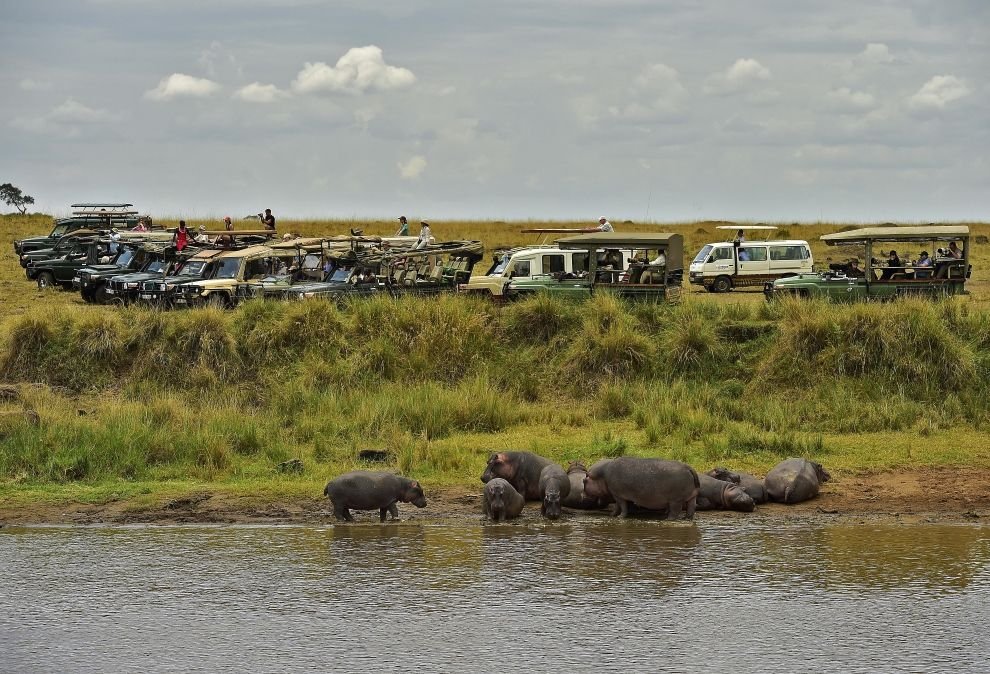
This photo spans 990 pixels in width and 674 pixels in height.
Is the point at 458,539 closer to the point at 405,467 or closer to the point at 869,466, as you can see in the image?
the point at 405,467

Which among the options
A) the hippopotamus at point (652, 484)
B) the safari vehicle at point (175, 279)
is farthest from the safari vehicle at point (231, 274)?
the hippopotamus at point (652, 484)

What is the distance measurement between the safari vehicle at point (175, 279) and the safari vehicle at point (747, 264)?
45.7 ft

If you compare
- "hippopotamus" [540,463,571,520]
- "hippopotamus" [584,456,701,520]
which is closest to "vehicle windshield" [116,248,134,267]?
"hippopotamus" [540,463,571,520]

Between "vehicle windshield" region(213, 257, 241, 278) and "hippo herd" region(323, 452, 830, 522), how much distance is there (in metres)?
16.6

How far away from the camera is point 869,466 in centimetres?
1595

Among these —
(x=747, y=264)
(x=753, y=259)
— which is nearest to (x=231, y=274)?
(x=747, y=264)

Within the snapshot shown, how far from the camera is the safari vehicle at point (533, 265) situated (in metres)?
27.5

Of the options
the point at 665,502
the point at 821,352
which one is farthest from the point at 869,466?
the point at 821,352

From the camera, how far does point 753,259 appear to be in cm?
3769

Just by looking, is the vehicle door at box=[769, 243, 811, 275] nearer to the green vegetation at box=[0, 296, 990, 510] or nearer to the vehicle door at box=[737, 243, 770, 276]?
the vehicle door at box=[737, 243, 770, 276]

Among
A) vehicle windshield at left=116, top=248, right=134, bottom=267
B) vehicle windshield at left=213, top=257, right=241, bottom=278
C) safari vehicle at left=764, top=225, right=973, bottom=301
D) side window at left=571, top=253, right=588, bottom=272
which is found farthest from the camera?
vehicle windshield at left=116, top=248, right=134, bottom=267

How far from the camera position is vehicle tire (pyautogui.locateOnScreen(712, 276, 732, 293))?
37.3m

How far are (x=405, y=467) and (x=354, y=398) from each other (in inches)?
167

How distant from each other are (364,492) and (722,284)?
83.7ft
